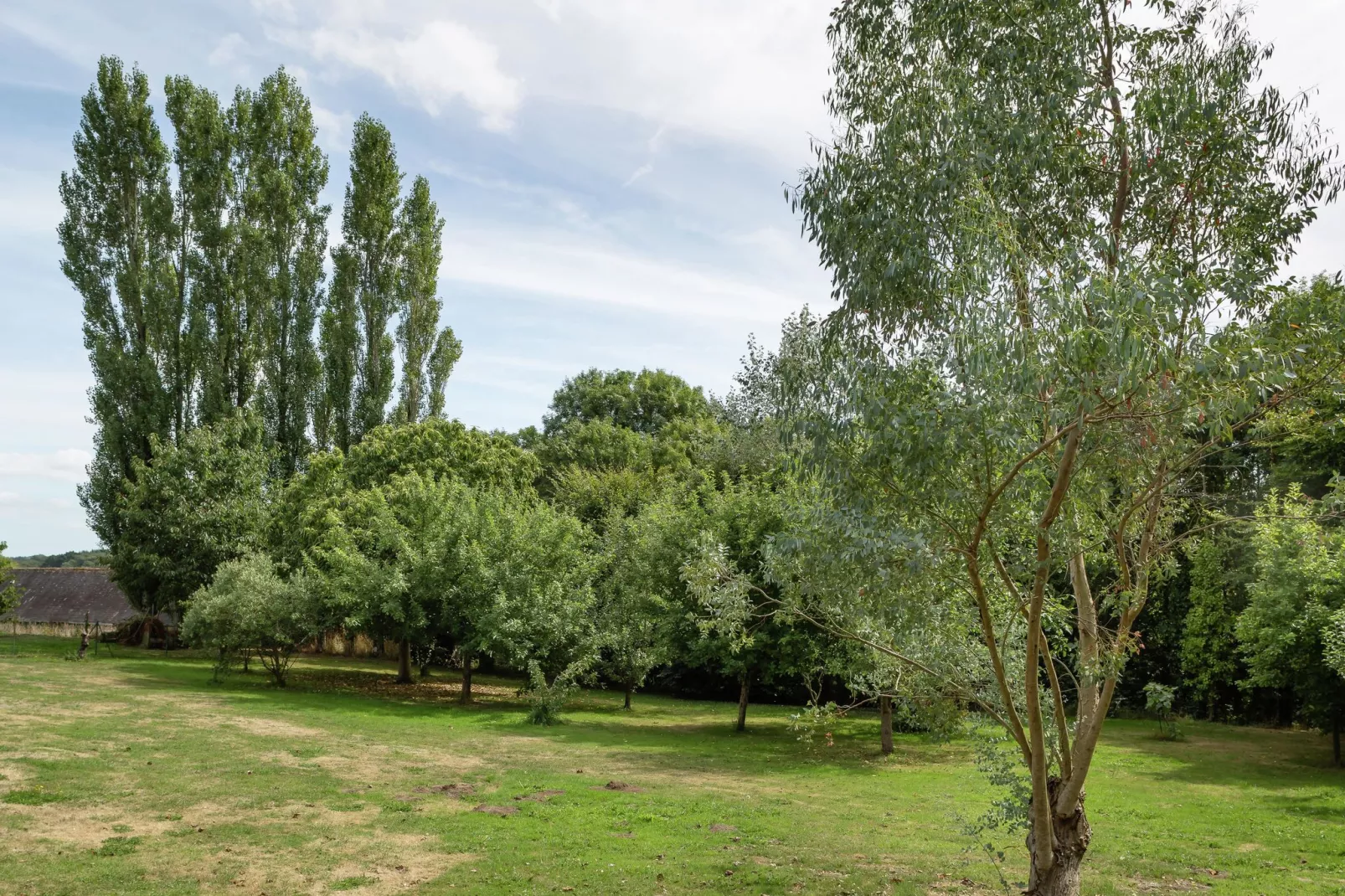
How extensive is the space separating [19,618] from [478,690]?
98.0 feet

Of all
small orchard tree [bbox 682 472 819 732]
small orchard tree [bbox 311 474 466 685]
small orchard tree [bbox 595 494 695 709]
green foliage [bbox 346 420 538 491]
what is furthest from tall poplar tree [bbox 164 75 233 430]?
small orchard tree [bbox 682 472 819 732]

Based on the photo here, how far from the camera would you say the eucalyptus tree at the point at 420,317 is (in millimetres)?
41719

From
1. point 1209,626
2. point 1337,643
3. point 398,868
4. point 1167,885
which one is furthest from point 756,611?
point 1209,626

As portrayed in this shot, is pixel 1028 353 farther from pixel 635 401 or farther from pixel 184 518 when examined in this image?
pixel 635 401

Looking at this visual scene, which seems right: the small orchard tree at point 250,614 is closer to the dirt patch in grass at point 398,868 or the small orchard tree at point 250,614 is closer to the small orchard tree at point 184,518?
the small orchard tree at point 184,518

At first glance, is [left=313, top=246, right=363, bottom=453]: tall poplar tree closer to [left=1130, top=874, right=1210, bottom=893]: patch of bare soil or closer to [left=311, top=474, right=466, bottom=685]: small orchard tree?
[left=311, top=474, right=466, bottom=685]: small orchard tree

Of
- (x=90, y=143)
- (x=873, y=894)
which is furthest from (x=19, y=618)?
(x=873, y=894)

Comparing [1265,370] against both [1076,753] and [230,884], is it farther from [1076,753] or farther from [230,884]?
[230,884]

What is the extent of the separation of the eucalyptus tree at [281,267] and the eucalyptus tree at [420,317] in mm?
3690

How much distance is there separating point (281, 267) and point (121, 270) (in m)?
5.98

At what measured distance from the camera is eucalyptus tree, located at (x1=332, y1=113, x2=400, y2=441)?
132 feet

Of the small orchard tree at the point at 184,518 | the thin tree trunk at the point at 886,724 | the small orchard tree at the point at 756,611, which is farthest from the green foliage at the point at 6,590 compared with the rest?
the thin tree trunk at the point at 886,724

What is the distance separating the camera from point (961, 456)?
6898 millimetres

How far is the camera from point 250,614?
2559 centimetres
